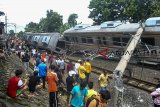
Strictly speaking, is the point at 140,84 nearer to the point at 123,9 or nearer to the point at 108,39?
the point at 108,39

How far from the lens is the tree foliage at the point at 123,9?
41.1 m

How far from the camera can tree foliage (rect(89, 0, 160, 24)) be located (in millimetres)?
41062

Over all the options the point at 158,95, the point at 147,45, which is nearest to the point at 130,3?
the point at 147,45

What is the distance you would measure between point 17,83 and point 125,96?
7372 millimetres

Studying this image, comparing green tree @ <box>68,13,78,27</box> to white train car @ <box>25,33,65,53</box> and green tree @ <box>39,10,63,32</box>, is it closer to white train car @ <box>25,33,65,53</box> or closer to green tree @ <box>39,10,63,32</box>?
green tree @ <box>39,10,63,32</box>

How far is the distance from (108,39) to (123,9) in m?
18.1

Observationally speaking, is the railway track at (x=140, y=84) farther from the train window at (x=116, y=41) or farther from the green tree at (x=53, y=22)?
the green tree at (x=53, y=22)

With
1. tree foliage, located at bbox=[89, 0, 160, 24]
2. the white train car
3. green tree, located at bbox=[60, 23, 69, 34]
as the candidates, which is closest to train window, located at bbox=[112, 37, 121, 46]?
the white train car

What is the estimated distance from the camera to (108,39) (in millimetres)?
28188

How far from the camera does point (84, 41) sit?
3303 centimetres

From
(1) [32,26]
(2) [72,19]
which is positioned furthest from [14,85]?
(1) [32,26]

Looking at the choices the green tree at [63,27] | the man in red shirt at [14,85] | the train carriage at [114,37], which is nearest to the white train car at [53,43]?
the train carriage at [114,37]

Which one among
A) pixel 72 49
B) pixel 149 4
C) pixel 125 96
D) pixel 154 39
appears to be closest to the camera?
pixel 125 96

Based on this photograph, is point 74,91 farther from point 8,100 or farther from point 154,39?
point 154,39
